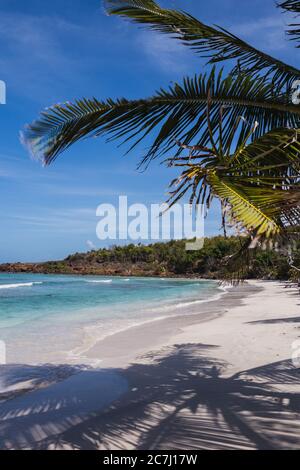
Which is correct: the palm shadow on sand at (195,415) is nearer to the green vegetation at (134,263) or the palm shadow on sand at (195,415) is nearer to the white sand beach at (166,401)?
the white sand beach at (166,401)

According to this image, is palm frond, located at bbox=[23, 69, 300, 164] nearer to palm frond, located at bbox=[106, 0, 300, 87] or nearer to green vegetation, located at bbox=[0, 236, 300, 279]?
palm frond, located at bbox=[106, 0, 300, 87]

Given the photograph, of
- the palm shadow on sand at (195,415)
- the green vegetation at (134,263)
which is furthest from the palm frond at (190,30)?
the green vegetation at (134,263)

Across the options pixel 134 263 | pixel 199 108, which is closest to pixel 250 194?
pixel 199 108

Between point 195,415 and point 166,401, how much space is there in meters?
0.64

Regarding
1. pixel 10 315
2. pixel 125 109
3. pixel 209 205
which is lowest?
pixel 10 315

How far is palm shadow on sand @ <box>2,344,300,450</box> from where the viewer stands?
3402 mm

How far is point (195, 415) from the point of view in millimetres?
4004

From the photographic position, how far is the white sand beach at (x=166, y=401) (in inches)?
138

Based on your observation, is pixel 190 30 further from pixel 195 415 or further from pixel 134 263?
pixel 134 263
